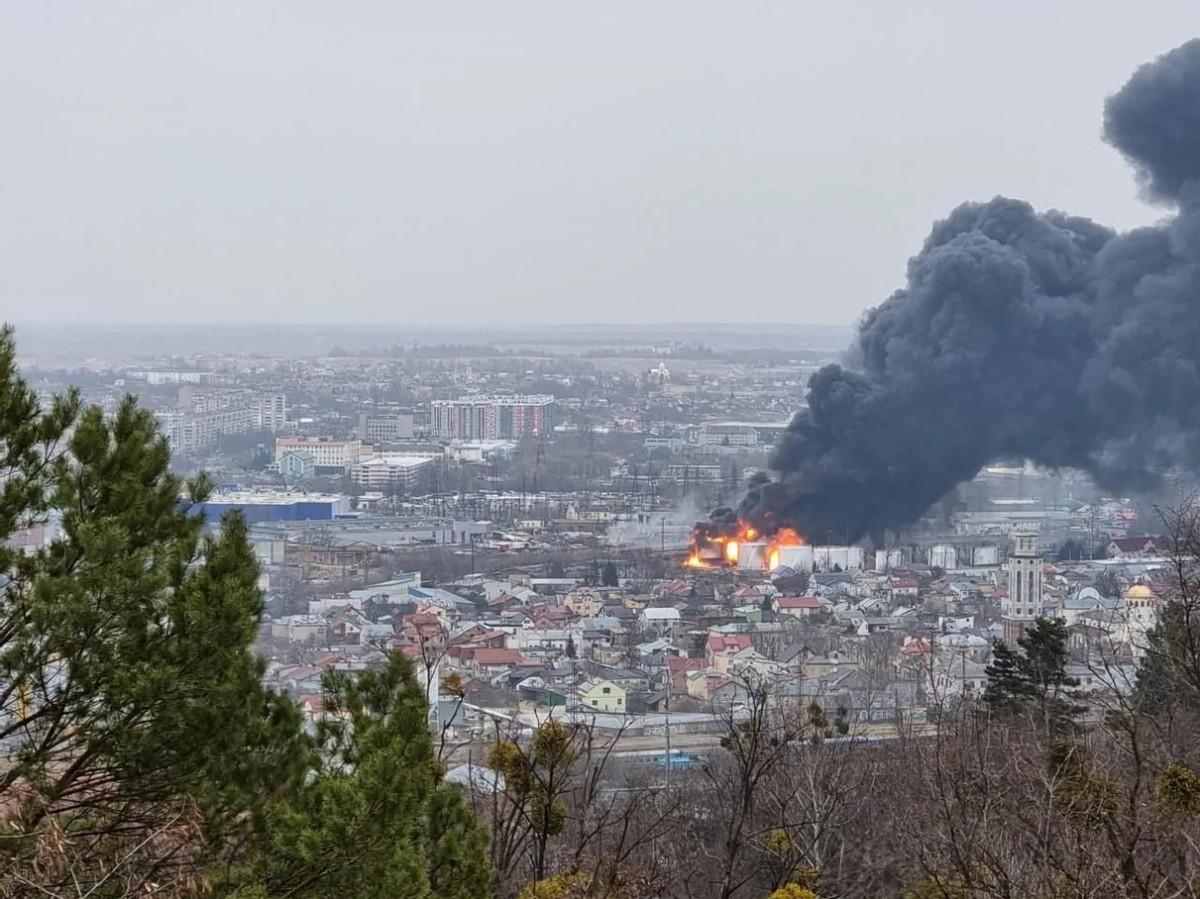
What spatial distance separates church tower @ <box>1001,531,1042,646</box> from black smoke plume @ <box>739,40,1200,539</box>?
3167 millimetres

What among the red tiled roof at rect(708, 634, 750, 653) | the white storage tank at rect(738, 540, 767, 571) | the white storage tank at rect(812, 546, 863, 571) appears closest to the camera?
the red tiled roof at rect(708, 634, 750, 653)

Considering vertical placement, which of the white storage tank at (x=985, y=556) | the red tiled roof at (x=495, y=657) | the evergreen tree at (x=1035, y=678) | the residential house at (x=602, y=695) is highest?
the evergreen tree at (x=1035, y=678)

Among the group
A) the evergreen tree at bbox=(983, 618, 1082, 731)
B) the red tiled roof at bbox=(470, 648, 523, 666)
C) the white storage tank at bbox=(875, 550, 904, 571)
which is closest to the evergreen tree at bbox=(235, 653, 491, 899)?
the evergreen tree at bbox=(983, 618, 1082, 731)

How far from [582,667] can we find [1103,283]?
1692 cm

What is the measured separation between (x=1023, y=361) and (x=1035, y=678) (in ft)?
80.3

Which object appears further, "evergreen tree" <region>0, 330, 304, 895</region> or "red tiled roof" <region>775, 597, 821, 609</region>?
"red tiled roof" <region>775, 597, 821, 609</region>

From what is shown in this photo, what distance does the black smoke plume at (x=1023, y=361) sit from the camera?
131 ft

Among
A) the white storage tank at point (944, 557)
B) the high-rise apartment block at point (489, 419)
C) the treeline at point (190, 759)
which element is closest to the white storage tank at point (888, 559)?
the white storage tank at point (944, 557)

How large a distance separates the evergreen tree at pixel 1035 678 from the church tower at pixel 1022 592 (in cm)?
1416

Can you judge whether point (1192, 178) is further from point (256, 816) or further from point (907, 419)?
point (256, 816)

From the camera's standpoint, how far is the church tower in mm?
35616

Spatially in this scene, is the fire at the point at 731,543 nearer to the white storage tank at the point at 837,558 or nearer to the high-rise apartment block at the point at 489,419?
the white storage tank at the point at 837,558

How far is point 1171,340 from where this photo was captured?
40.0m

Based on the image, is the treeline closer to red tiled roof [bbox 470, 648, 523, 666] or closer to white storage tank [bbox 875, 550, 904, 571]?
red tiled roof [bbox 470, 648, 523, 666]
